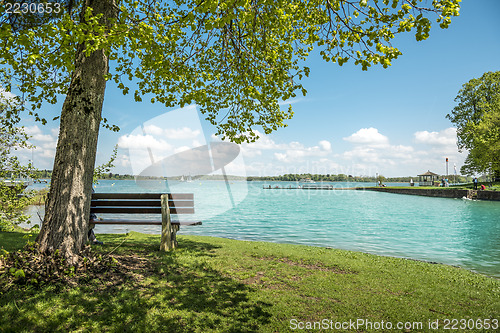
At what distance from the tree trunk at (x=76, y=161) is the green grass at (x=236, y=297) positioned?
90cm

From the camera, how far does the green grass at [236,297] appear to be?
12.2ft

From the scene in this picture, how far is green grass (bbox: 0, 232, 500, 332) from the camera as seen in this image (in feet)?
12.2

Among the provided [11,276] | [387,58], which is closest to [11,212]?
[11,276]

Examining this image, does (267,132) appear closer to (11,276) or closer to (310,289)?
(310,289)

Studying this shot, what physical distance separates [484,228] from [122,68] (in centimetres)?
2242

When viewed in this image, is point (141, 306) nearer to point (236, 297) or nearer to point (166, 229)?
point (236, 297)

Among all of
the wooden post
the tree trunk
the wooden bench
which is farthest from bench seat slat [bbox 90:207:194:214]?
the tree trunk

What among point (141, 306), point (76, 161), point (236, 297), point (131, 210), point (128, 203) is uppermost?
point (76, 161)

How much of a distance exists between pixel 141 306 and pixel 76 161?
2683 millimetres

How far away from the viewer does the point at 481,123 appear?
44406 mm

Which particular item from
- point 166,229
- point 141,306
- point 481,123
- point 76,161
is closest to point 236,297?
point 141,306

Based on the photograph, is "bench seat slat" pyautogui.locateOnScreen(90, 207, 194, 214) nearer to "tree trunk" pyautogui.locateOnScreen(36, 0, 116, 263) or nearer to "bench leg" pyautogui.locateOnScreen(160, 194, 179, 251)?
"bench leg" pyautogui.locateOnScreen(160, 194, 179, 251)

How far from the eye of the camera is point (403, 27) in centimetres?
502

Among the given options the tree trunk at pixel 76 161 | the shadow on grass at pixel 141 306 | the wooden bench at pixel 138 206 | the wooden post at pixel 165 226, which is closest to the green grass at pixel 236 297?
the shadow on grass at pixel 141 306
